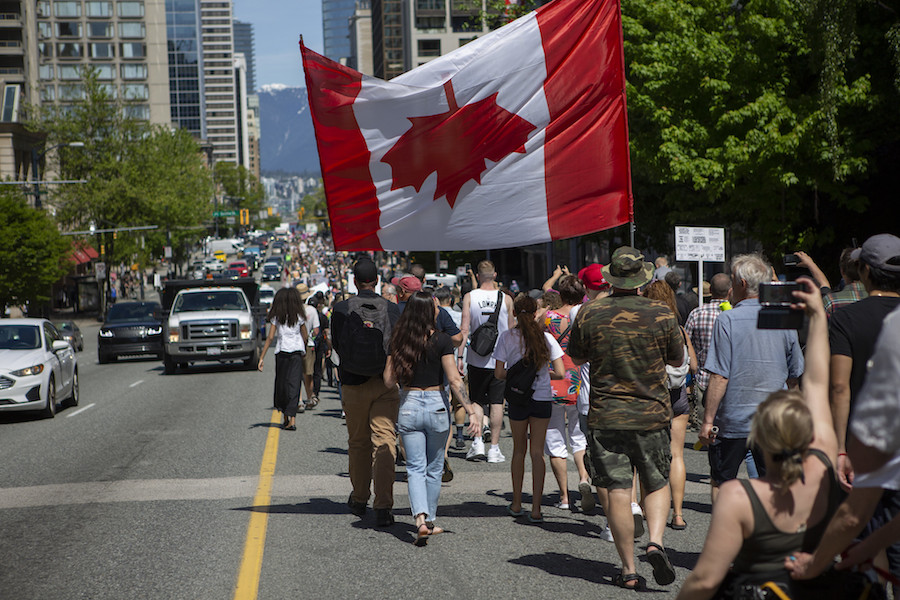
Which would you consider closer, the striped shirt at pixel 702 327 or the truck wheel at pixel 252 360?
the striped shirt at pixel 702 327

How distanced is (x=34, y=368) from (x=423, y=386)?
10.4 meters

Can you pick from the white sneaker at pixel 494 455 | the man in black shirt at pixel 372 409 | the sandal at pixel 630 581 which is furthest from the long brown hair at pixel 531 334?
the white sneaker at pixel 494 455

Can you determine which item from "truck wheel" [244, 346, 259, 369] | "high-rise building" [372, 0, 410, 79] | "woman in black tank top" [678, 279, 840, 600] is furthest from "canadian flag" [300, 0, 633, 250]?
"high-rise building" [372, 0, 410, 79]

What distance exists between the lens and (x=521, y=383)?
8172mm

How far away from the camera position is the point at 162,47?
13425cm

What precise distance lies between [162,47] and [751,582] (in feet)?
459

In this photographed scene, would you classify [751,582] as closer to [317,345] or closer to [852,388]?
[852,388]

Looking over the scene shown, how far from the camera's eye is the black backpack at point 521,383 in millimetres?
8156

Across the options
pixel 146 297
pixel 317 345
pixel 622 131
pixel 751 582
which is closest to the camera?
pixel 751 582

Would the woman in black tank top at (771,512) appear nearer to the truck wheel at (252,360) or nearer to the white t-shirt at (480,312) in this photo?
the white t-shirt at (480,312)

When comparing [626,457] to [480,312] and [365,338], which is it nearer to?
[365,338]

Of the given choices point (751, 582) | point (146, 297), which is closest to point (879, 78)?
point (751, 582)

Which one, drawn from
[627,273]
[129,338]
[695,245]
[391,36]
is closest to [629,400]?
[627,273]

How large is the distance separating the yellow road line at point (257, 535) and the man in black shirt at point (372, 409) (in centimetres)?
92
